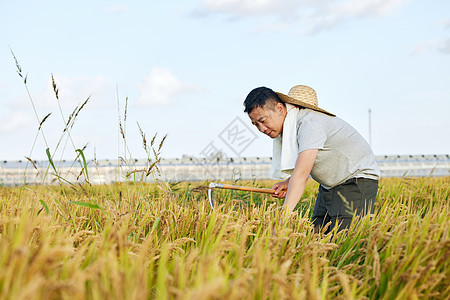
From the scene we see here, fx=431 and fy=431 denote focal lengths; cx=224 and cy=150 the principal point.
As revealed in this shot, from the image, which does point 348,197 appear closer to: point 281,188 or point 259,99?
point 281,188

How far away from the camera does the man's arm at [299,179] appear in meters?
2.90

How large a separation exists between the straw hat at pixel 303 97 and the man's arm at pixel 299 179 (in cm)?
52

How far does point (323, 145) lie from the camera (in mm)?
3236

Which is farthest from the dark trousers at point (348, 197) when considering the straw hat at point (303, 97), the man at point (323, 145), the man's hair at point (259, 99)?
the man's hair at point (259, 99)

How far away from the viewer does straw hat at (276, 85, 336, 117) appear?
132 inches

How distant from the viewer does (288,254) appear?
1.79 meters

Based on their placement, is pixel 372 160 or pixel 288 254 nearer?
pixel 288 254

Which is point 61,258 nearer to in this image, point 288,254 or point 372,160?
point 288,254

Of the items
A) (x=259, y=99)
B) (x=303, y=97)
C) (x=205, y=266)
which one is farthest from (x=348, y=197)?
(x=205, y=266)

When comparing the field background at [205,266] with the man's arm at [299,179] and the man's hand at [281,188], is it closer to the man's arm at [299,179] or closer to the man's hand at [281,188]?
the man's arm at [299,179]

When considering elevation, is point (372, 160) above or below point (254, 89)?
below

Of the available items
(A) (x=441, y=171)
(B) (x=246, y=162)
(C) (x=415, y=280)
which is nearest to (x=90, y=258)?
(C) (x=415, y=280)

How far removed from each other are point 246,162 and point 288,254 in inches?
888

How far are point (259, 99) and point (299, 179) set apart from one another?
0.69m
